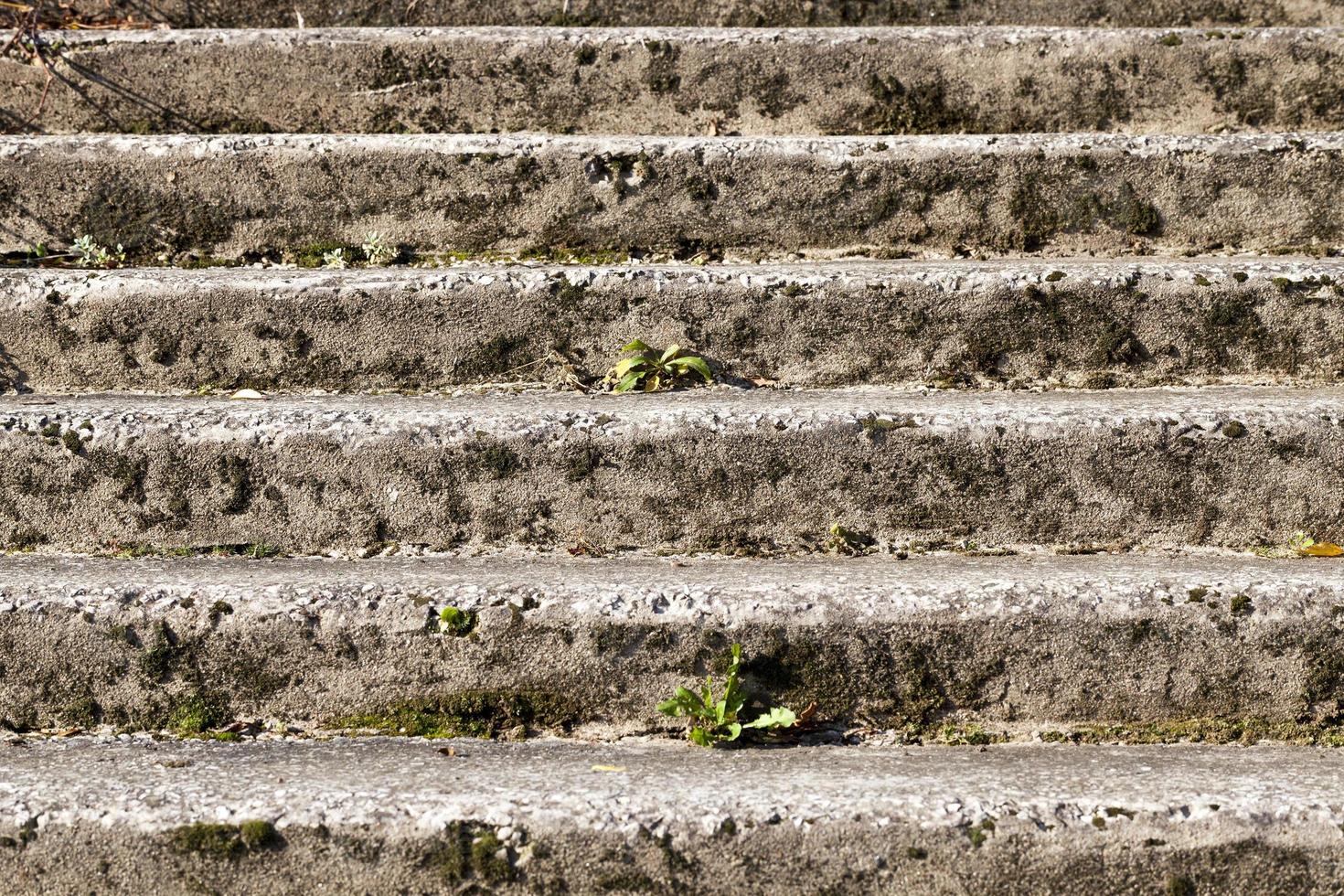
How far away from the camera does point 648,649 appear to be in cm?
231

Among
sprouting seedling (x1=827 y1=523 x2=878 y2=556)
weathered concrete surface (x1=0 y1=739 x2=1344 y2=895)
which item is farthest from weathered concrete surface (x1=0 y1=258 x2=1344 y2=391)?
weathered concrete surface (x1=0 y1=739 x2=1344 y2=895)

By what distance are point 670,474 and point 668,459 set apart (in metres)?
0.04

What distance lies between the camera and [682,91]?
132 inches

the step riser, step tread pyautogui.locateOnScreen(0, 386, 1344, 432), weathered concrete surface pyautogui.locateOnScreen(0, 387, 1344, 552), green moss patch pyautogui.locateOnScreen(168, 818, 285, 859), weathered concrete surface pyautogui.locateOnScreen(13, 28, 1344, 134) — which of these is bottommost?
the step riser

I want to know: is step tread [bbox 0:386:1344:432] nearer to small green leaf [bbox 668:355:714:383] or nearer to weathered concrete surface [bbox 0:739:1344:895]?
small green leaf [bbox 668:355:714:383]

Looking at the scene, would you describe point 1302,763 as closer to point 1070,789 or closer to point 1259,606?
point 1259,606

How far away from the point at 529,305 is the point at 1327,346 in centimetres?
208

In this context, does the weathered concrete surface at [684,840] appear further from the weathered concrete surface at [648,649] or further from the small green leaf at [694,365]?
the small green leaf at [694,365]

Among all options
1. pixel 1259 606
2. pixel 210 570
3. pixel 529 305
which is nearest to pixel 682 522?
pixel 529 305

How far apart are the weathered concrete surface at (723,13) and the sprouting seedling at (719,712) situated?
2.32 meters

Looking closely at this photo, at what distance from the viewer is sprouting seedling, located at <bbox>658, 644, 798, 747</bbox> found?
2285 millimetres

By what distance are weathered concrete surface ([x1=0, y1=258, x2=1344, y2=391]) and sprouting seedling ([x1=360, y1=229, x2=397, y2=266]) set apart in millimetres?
210

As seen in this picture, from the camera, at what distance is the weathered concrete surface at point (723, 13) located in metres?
3.59

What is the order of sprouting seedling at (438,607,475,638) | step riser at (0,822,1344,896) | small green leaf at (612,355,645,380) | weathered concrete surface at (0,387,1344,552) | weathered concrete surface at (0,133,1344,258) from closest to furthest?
step riser at (0,822,1344,896) < sprouting seedling at (438,607,475,638) < weathered concrete surface at (0,387,1344,552) < small green leaf at (612,355,645,380) < weathered concrete surface at (0,133,1344,258)
